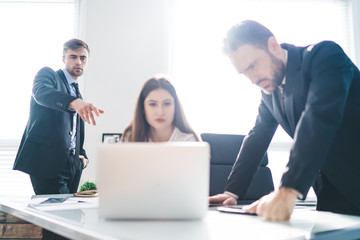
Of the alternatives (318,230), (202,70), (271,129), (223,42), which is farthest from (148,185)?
(202,70)

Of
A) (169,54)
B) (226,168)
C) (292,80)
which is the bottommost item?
(226,168)

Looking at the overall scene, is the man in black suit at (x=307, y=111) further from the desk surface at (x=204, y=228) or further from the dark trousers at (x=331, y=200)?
the desk surface at (x=204, y=228)

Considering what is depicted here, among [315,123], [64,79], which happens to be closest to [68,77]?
[64,79]

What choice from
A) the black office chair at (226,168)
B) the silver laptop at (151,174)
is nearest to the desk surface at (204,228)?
the silver laptop at (151,174)

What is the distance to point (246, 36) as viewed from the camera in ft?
3.66

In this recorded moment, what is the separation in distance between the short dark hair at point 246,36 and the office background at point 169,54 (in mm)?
2358

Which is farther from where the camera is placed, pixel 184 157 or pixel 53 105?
pixel 53 105

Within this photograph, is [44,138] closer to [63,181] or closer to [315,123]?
[63,181]

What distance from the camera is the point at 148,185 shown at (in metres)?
0.69

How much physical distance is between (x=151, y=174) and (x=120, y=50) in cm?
309

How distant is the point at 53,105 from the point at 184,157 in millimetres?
1470

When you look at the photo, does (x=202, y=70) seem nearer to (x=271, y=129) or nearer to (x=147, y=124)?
(x=147, y=124)

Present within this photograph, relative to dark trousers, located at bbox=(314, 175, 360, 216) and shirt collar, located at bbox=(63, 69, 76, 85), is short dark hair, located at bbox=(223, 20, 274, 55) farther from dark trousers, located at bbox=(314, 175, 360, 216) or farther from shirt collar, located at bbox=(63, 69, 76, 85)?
shirt collar, located at bbox=(63, 69, 76, 85)

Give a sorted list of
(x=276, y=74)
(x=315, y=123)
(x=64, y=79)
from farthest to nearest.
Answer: (x=64, y=79) < (x=276, y=74) < (x=315, y=123)
